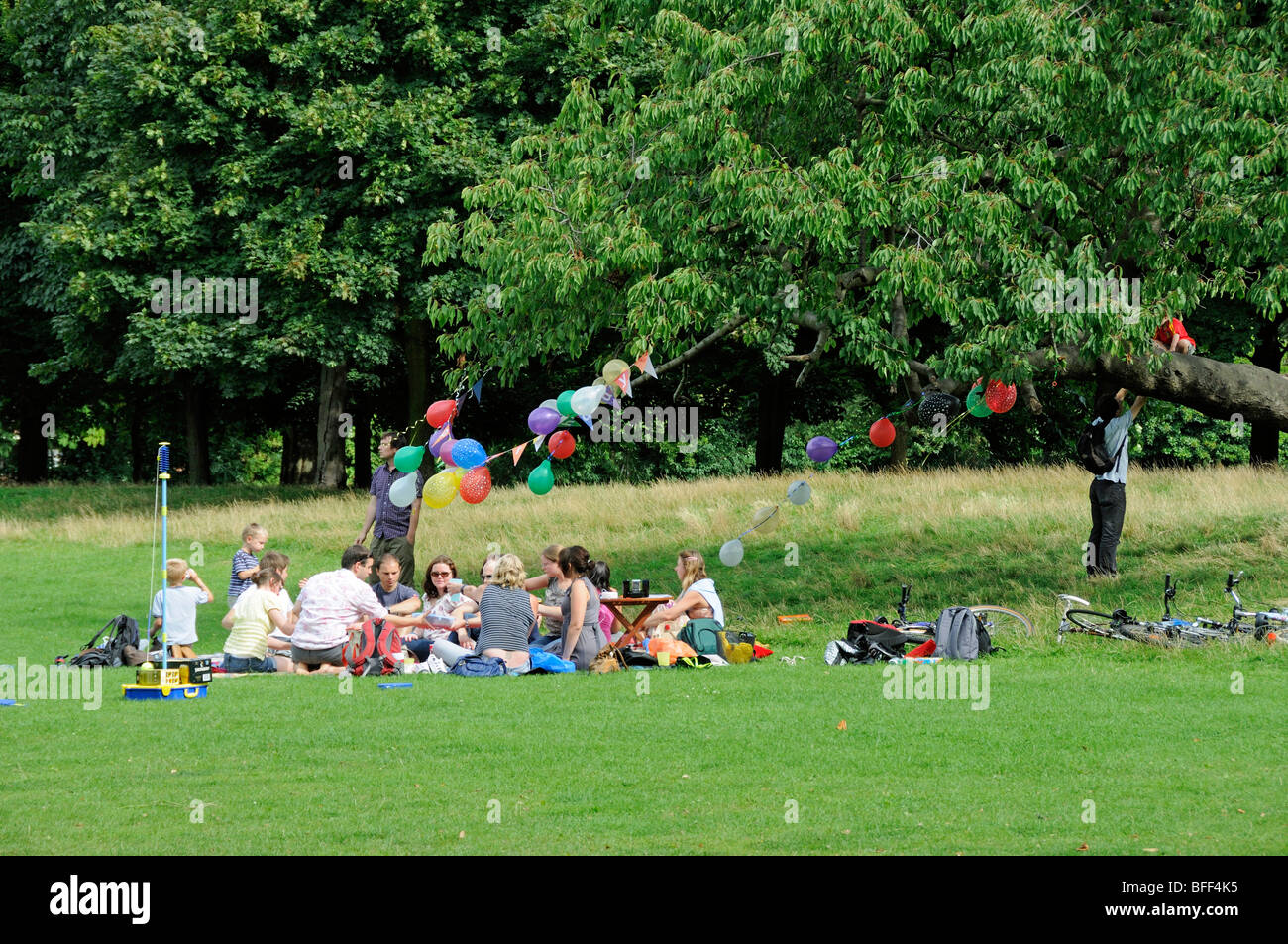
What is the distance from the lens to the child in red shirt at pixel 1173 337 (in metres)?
16.0

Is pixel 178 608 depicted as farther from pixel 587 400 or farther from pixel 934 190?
pixel 934 190

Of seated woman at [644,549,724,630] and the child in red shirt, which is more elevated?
the child in red shirt

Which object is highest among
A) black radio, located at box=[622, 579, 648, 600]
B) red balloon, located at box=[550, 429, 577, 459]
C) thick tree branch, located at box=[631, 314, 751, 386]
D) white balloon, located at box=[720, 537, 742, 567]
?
thick tree branch, located at box=[631, 314, 751, 386]

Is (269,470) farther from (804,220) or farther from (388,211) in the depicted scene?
(804,220)

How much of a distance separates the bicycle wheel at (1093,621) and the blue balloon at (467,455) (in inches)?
249

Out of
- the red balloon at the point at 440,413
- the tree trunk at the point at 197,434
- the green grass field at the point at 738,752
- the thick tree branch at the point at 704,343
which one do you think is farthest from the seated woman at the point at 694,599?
the tree trunk at the point at 197,434

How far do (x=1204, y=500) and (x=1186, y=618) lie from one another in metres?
7.03

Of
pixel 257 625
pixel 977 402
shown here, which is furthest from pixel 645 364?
pixel 257 625

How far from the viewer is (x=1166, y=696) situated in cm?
1155

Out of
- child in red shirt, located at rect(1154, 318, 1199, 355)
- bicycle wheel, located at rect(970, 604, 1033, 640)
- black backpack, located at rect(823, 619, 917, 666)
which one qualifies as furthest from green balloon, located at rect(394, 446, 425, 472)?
child in red shirt, located at rect(1154, 318, 1199, 355)

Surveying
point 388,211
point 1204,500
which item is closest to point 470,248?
point 1204,500

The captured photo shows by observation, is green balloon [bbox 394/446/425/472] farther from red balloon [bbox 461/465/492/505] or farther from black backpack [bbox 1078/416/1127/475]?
black backpack [bbox 1078/416/1127/475]

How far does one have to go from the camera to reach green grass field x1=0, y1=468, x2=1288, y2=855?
750 centimetres

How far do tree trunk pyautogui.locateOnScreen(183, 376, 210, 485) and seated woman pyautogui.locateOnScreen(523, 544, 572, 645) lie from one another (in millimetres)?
25732
